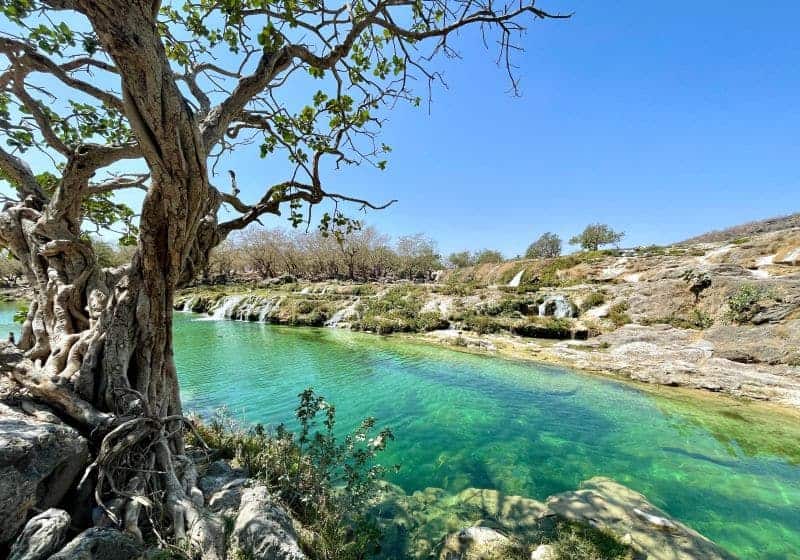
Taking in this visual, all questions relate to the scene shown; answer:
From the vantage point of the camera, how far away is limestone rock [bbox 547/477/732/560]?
372 centimetres

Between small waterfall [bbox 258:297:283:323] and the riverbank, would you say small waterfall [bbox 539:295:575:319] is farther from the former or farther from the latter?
small waterfall [bbox 258:297:283:323]

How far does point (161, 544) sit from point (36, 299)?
3.77m

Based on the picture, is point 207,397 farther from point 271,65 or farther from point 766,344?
point 766,344

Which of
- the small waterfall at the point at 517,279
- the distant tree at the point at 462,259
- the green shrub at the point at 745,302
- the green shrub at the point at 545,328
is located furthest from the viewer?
the distant tree at the point at 462,259

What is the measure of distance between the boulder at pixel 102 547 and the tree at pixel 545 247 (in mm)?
60298

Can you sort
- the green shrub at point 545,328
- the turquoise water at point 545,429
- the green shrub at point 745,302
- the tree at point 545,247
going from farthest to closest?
the tree at point 545,247
the green shrub at point 545,328
the green shrub at point 745,302
the turquoise water at point 545,429

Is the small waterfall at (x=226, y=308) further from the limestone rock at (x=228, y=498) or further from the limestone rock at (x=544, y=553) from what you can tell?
the limestone rock at (x=544, y=553)

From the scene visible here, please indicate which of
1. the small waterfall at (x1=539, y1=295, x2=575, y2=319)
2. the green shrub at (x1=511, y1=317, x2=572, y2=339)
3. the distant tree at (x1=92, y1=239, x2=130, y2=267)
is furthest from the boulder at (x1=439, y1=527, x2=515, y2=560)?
the small waterfall at (x1=539, y1=295, x2=575, y2=319)

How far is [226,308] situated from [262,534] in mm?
33597

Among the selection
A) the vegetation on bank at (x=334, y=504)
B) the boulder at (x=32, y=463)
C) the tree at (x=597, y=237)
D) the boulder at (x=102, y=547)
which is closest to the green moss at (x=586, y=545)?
the vegetation on bank at (x=334, y=504)

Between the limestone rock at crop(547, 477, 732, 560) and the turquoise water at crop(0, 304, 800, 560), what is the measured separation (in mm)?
1029

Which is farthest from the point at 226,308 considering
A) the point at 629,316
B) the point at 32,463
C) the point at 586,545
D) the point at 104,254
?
the point at 629,316

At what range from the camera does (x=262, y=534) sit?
2854mm

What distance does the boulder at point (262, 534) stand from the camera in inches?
108
